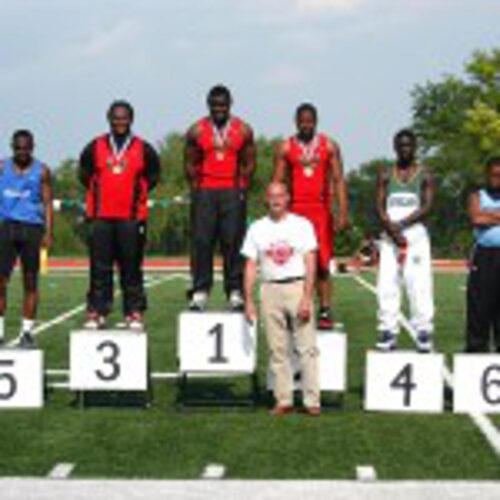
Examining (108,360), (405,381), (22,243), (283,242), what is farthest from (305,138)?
(22,243)

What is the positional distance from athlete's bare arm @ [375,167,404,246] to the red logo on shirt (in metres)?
1.06

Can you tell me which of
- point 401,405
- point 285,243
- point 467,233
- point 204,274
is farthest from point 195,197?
point 467,233

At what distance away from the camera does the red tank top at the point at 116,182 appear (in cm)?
1177

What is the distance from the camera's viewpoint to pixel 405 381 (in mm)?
11180

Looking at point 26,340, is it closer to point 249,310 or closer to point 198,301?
point 198,301

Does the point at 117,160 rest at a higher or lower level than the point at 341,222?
higher

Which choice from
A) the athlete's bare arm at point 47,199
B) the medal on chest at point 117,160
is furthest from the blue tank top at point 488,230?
the athlete's bare arm at point 47,199

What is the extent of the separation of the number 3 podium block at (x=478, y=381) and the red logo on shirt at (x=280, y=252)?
1438mm

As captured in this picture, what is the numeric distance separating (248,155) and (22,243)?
2.05 metres

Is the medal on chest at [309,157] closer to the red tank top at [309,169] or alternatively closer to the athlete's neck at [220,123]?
the red tank top at [309,169]

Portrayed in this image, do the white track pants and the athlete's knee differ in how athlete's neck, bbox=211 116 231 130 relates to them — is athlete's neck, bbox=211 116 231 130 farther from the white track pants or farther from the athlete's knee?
the athlete's knee

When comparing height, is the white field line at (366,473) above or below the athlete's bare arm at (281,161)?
below

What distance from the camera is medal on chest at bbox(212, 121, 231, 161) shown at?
11.9 meters

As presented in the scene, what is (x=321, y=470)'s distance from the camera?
8930mm
